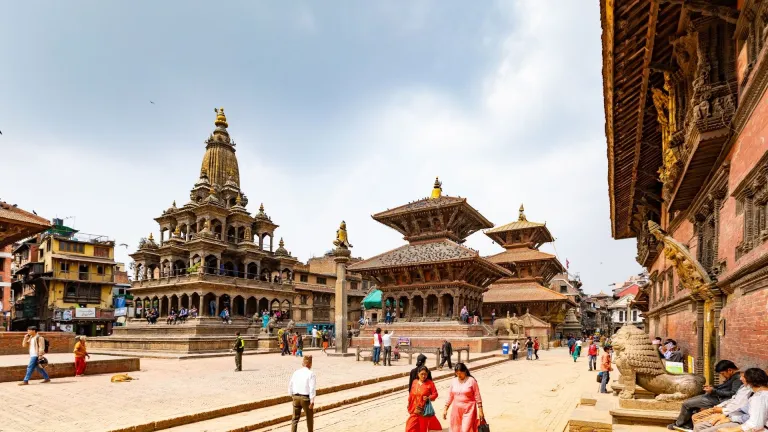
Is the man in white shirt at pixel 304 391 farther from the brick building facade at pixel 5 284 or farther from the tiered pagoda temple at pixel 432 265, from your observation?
the brick building facade at pixel 5 284

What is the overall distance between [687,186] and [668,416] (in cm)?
433

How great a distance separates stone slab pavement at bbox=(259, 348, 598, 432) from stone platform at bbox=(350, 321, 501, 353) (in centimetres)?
1000

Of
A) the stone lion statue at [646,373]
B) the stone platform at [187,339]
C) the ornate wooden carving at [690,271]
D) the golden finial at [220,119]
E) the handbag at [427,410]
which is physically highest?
the golden finial at [220,119]

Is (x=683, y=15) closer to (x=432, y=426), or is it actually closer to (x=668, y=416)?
(x=668, y=416)

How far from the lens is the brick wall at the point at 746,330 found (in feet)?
18.5

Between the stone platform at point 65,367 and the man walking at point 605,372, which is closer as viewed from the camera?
the man walking at point 605,372

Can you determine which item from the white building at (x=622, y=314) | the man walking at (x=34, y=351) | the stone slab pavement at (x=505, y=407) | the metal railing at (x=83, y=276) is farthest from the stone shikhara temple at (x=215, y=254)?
the white building at (x=622, y=314)

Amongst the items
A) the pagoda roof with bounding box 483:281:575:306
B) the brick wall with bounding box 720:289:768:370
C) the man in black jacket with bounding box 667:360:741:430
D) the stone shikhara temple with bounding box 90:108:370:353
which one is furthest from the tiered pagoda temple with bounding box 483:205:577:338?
the man in black jacket with bounding box 667:360:741:430

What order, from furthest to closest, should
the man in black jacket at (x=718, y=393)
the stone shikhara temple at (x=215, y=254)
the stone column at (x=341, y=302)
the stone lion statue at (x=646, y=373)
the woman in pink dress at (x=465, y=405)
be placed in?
the stone shikhara temple at (x=215, y=254), the stone column at (x=341, y=302), the stone lion statue at (x=646, y=373), the woman in pink dress at (x=465, y=405), the man in black jacket at (x=718, y=393)

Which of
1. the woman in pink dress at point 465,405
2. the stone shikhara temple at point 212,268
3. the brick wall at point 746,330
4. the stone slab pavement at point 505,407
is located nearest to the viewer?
the brick wall at point 746,330

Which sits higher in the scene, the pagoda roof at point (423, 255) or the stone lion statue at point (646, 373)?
the pagoda roof at point (423, 255)

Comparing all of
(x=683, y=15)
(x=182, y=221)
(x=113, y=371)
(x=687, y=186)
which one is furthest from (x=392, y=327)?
(x=683, y=15)

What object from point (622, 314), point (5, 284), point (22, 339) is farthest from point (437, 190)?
point (622, 314)

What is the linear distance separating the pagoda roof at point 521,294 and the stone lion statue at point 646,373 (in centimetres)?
3201
